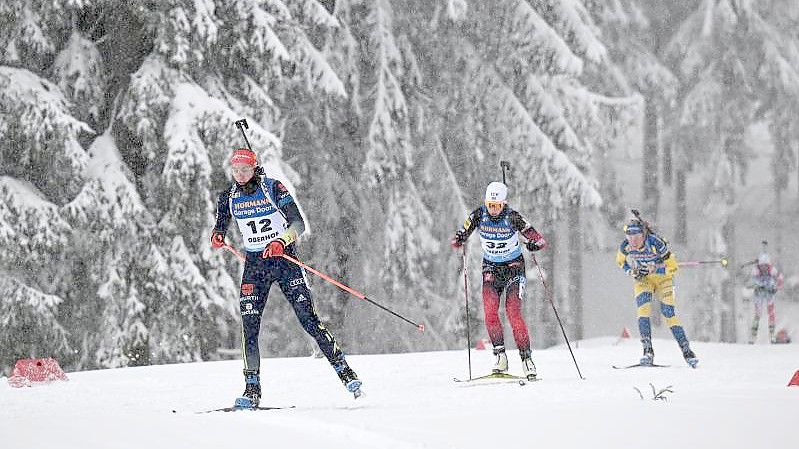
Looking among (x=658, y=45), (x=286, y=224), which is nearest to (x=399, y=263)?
(x=286, y=224)

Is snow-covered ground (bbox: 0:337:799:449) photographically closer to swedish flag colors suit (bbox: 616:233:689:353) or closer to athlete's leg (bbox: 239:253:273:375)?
athlete's leg (bbox: 239:253:273:375)

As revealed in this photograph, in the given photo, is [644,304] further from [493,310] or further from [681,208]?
[681,208]

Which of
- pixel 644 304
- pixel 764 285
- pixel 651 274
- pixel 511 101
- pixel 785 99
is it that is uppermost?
pixel 785 99

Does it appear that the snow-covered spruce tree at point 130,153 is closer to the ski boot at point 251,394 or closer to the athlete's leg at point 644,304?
the athlete's leg at point 644,304

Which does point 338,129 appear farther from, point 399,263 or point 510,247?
point 510,247

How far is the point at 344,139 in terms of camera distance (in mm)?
21188

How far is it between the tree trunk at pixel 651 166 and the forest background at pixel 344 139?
9cm

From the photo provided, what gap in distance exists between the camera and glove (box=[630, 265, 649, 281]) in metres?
14.2

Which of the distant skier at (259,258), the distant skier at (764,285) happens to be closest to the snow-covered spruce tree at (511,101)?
the distant skier at (764,285)

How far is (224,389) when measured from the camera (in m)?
10.8

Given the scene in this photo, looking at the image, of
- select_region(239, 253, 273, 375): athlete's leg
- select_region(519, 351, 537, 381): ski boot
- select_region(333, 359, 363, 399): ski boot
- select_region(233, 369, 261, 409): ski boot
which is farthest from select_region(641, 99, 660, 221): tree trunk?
select_region(233, 369, 261, 409): ski boot

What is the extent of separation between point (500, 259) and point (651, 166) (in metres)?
23.6

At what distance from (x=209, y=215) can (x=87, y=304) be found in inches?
89.7

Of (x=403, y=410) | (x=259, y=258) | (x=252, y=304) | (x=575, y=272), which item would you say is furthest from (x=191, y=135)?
(x=575, y=272)
